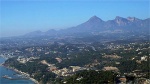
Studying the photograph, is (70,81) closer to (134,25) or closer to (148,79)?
(148,79)

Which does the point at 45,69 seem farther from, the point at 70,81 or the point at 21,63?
the point at 70,81

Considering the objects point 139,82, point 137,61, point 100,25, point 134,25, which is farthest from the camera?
point 100,25

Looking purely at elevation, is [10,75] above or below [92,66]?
below

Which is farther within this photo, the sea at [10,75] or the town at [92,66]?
the sea at [10,75]

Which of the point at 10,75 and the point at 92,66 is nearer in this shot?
the point at 10,75

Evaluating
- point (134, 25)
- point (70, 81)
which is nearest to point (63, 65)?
point (70, 81)

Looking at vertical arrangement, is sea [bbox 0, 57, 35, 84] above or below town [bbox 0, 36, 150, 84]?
below

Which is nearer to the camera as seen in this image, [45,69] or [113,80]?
[113,80]

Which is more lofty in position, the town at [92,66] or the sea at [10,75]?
the town at [92,66]

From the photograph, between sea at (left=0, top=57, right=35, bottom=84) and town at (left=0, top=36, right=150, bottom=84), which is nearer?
town at (left=0, top=36, right=150, bottom=84)

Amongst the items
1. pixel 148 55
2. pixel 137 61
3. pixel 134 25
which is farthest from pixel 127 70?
pixel 134 25

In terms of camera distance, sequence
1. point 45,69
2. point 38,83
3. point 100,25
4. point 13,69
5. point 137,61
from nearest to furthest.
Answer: point 38,83 < point 137,61 < point 45,69 < point 13,69 < point 100,25
